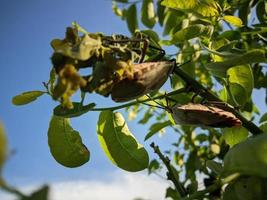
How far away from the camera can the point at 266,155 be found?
32.4 inches

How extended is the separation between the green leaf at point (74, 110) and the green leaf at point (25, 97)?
67mm

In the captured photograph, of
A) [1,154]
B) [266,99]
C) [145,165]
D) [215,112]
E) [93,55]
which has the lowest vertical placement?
[266,99]

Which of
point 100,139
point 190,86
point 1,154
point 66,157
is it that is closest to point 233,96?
point 190,86

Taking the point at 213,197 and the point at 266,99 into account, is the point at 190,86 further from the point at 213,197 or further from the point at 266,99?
the point at 266,99

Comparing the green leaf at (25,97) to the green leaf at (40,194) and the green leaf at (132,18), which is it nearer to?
the green leaf at (40,194)

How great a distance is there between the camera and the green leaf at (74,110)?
108 cm

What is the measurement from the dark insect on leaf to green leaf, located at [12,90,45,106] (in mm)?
352

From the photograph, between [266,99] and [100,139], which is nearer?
[100,139]

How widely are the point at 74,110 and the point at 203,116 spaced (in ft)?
1.05

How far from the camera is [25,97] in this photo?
1.12 metres

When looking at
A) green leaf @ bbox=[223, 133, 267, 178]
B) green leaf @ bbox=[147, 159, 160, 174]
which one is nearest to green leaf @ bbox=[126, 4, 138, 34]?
green leaf @ bbox=[147, 159, 160, 174]

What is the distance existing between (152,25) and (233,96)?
1.31 metres

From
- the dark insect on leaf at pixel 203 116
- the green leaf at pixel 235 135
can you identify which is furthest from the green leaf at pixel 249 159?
the green leaf at pixel 235 135

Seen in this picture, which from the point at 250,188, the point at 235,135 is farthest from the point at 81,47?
the point at 235,135
